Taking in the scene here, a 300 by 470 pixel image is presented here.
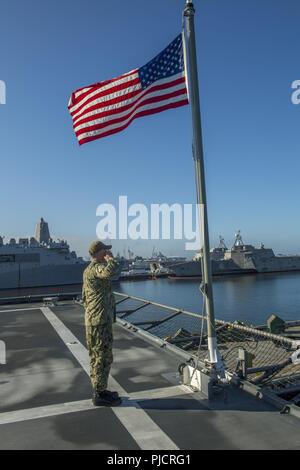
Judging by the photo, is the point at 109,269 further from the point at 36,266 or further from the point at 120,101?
the point at 36,266

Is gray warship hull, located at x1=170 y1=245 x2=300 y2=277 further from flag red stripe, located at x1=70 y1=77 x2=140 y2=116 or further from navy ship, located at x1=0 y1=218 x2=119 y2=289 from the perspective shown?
flag red stripe, located at x1=70 y1=77 x2=140 y2=116

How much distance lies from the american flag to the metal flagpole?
39 centimetres

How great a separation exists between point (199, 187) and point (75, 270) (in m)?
67.1

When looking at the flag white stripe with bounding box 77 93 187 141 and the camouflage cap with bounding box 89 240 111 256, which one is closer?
the camouflage cap with bounding box 89 240 111 256

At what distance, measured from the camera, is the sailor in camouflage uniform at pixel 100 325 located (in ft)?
14.9

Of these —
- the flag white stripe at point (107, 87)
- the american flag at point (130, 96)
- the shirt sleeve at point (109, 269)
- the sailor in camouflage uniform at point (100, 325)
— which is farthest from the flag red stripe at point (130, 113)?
the shirt sleeve at point (109, 269)

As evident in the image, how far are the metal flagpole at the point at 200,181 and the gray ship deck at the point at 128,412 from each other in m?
0.61

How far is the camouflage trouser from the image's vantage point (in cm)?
455

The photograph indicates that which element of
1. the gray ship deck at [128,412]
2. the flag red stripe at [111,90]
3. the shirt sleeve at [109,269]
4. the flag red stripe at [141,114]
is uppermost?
the flag red stripe at [111,90]

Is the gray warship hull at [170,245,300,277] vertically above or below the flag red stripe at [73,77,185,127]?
below

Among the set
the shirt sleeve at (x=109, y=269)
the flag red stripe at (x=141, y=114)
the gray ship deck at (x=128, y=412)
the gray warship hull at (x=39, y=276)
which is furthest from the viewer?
the gray warship hull at (x=39, y=276)

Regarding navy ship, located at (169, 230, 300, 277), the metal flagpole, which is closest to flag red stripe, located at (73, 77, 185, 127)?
the metal flagpole

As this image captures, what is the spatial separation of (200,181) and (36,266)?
6583 centimetres

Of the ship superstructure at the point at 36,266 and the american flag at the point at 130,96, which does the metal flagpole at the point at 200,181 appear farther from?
the ship superstructure at the point at 36,266
